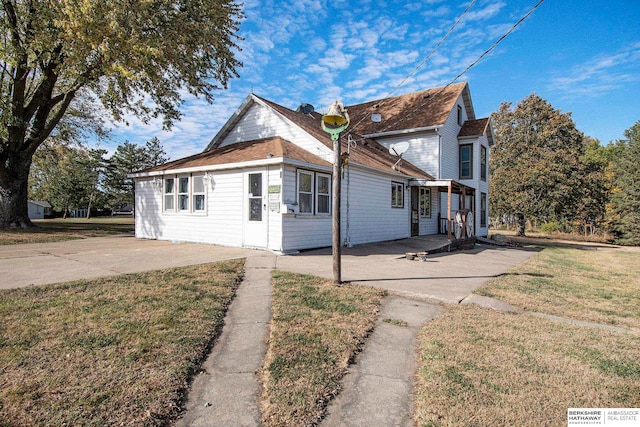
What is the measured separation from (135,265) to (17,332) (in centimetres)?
417

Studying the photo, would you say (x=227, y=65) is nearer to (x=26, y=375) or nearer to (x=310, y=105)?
(x=310, y=105)

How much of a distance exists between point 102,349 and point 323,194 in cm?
882

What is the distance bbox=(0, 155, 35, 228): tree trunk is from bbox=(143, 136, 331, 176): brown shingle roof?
8078mm

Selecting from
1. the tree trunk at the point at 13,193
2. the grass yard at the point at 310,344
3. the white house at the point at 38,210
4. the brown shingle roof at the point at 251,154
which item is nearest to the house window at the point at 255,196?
the brown shingle roof at the point at 251,154

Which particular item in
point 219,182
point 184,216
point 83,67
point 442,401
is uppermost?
point 83,67

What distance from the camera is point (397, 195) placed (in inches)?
613

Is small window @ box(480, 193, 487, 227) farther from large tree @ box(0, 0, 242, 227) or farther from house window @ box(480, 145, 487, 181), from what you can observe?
large tree @ box(0, 0, 242, 227)

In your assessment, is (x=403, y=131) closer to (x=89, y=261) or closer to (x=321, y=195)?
(x=321, y=195)

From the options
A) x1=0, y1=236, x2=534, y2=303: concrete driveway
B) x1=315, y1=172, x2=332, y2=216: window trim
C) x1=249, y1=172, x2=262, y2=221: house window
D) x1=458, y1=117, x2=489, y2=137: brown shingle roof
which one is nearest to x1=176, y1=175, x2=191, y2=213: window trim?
x1=0, y1=236, x2=534, y2=303: concrete driveway

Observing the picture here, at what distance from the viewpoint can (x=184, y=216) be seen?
1277 cm

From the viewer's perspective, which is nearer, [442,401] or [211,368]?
[442,401]

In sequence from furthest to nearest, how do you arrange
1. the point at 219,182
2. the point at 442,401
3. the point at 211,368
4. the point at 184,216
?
1. the point at 184,216
2. the point at 219,182
3. the point at 211,368
4. the point at 442,401

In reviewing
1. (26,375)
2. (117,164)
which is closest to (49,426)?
(26,375)

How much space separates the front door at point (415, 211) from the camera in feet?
55.5
